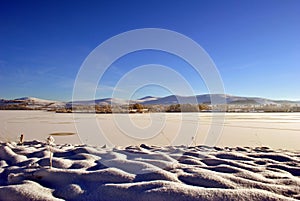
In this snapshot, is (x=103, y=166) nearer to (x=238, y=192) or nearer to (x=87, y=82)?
(x=238, y=192)

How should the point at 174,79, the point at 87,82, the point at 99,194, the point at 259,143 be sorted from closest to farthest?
1. the point at 99,194
2. the point at 87,82
3. the point at 259,143
4. the point at 174,79

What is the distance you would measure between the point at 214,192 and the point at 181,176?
1.69 feet

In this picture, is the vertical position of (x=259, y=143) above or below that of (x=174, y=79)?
below

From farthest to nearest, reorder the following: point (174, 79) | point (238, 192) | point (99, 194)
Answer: point (174, 79)
point (99, 194)
point (238, 192)

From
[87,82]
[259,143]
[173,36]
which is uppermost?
[173,36]

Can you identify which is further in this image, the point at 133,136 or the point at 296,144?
the point at 133,136

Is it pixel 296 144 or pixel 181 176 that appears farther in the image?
pixel 296 144

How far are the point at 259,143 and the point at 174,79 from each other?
2.21 meters

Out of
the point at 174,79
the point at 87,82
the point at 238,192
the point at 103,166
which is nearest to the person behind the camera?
the point at 238,192

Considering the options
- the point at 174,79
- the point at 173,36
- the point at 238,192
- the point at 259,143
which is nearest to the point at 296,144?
the point at 259,143

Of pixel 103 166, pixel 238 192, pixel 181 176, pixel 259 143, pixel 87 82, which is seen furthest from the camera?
pixel 259 143

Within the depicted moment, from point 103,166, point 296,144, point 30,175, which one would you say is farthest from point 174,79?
point 30,175

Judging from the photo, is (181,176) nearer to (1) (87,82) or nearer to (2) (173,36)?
(1) (87,82)

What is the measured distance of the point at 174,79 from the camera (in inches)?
216
